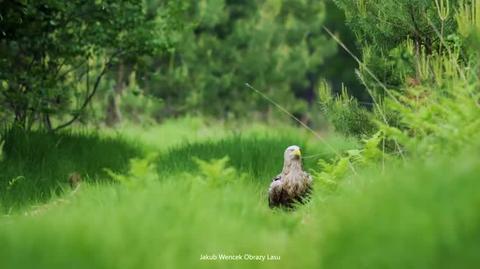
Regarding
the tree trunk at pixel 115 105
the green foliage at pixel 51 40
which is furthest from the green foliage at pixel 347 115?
the tree trunk at pixel 115 105

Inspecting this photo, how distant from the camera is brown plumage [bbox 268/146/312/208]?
5.57m

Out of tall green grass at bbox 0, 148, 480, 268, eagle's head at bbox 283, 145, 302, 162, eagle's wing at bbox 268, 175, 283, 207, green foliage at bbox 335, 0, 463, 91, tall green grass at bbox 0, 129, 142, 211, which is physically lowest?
tall green grass at bbox 0, 129, 142, 211

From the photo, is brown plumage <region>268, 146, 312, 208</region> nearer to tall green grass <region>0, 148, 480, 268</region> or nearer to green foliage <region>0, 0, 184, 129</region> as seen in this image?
tall green grass <region>0, 148, 480, 268</region>

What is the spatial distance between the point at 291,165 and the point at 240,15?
54.7 feet

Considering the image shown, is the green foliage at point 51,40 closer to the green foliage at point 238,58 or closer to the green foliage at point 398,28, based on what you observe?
the green foliage at point 398,28

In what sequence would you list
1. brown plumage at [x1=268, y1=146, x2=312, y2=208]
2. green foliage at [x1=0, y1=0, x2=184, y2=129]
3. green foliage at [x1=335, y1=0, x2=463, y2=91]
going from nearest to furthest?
brown plumage at [x1=268, y1=146, x2=312, y2=208]
green foliage at [x1=335, y1=0, x2=463, y2=91]
green foliage at [x1=0, y1=0, x2=184, y2=129]

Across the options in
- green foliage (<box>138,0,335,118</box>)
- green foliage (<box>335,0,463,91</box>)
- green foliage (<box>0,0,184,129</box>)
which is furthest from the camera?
green foliage (<box>138,0,335,118</box>)

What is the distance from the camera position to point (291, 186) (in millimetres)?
5586

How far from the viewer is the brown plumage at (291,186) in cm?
557

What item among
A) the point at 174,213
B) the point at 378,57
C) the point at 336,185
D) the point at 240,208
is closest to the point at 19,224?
the point at 174,213

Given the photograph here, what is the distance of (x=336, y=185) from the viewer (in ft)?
16.8

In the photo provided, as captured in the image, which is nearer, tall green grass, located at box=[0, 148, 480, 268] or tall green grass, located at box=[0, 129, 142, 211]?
tall green grass, located at box=[0, 148, 480, 268]

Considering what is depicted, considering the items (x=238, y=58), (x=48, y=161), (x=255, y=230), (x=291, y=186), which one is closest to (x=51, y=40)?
(x=48, y=161)

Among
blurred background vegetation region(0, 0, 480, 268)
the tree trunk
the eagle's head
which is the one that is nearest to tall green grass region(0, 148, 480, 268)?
blurred background vegetation region(0, 0, 480, 268)
